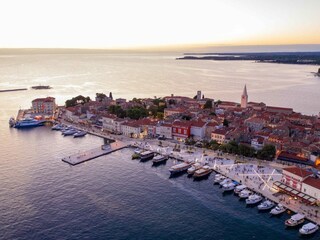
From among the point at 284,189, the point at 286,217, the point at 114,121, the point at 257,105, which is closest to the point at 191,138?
the point at 114,121

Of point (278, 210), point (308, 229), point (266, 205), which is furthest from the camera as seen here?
point (266, 205)

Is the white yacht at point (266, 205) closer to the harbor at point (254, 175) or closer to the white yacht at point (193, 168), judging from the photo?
the harbor at point (254, 175)

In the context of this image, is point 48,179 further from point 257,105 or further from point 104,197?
point 257,105

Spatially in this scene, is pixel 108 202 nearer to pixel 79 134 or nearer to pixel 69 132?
pixel 79 134

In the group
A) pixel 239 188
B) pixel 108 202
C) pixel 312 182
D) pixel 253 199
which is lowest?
pixel 108 202

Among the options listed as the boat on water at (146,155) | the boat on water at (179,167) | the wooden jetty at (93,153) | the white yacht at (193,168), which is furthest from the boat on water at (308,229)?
the wooden jetty at (93,153)

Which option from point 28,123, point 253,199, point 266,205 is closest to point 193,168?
point 253,199
